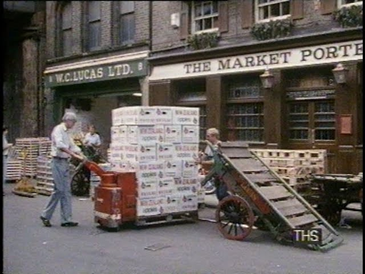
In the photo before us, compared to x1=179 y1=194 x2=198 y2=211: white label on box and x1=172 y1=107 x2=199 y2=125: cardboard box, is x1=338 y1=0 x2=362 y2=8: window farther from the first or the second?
x1=179 y1=194 x2=198 y2=211: white label on box

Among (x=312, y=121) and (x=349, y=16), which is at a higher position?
(x=349, y=16)

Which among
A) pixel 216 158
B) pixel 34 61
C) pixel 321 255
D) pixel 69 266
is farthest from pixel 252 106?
pixel 34 61

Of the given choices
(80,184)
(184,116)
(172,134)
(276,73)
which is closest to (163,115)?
(172,134)

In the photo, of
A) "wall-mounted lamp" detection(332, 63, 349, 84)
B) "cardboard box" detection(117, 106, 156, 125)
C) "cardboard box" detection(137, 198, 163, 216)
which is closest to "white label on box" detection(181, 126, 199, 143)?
"cardboard box" detection(117, 106, 156, 125)

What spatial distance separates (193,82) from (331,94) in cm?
405

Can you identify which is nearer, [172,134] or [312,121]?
[172,134]

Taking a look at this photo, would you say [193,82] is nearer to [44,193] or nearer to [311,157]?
[44,193]

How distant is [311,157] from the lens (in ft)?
27.8

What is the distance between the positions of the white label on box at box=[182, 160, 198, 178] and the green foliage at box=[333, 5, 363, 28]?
4517 millimetres

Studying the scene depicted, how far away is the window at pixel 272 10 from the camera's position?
34.5 feet

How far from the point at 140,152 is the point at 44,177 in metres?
4.61

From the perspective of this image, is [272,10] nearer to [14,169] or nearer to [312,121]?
[312,121]

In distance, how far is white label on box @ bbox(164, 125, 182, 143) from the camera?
7.35 metres

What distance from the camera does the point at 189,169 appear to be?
762 centimetres
